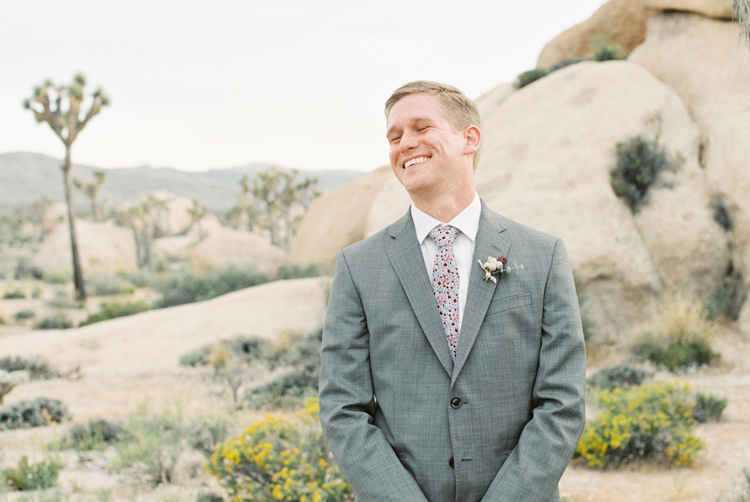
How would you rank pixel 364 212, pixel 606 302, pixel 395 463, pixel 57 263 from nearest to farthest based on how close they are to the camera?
pixel 395 463
pixel 606 302
pixel 364 212
pixel 57 263

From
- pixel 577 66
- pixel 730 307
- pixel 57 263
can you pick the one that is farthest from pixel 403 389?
pixel 57 263

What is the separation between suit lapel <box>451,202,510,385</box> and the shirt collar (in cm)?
3

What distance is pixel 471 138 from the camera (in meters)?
2.23

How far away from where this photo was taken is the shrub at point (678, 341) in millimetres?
8422

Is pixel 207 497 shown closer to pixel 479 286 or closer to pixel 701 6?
pixel 479 286

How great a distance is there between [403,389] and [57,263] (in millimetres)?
29540

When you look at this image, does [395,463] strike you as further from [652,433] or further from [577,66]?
[577,66]

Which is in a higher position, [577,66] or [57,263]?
[577,66]

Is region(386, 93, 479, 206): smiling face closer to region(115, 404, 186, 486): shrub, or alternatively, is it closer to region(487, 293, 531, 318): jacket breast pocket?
region(487, 293, 531, 318): jacket breast pocket

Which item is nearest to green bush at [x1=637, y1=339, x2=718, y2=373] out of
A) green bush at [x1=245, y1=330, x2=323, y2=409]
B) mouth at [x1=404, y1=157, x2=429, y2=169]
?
green bush at [x1=245, y1=330, x2=323, y2=409]

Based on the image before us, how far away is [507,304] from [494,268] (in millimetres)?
130

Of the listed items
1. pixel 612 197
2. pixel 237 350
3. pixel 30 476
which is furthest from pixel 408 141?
pixel 612 197

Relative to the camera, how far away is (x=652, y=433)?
508cm

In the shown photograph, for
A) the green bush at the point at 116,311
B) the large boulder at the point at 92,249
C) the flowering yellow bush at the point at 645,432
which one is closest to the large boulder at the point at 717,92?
the flowering yellow bush at the point at 645,432
